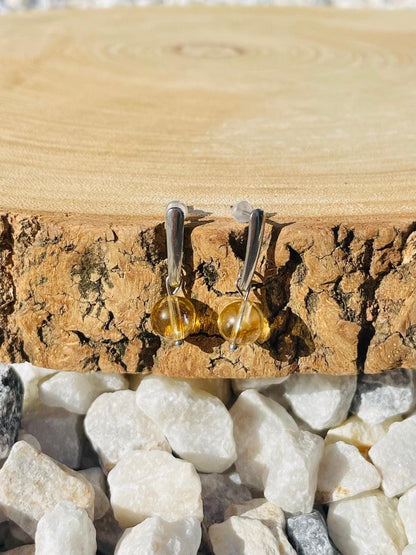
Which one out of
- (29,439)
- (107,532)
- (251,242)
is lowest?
(107,532)

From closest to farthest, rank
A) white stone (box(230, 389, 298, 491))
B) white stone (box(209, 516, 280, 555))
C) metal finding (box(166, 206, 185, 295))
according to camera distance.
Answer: metal finding (box(166, 206, 185, 295)) < white stone (box(209, 516, 280, 555)) < white stone (box(230, 389, 298, 491))

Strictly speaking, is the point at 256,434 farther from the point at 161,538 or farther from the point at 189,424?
the point at 161,538

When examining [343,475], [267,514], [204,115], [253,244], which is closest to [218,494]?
[267,514]

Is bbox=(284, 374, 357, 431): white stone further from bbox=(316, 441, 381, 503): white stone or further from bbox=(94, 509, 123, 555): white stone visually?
bbox=(94, 509, 123, 555): white stone

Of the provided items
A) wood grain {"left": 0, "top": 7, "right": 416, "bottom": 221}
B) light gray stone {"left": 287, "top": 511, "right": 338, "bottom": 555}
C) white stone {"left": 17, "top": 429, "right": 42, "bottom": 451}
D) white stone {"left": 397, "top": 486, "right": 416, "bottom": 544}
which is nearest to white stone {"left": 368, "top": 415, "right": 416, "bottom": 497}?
white stone {"left": 397, "top": 486, "right": 416, "bottom": 544}

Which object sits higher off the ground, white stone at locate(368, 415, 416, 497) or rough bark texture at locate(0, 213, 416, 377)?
rough bark texture at locate(0, 213, 416, 377)

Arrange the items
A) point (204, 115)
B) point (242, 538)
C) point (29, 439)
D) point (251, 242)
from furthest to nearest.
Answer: point (204, 115) < point (29, 439) < point (242, 538) < point (251, 242)

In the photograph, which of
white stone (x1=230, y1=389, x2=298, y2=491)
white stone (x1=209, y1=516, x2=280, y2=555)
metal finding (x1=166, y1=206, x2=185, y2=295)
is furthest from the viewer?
white stone (x1=230, y1=389, x2=298, y2=491)

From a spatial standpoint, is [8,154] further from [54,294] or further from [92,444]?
[92,444]
